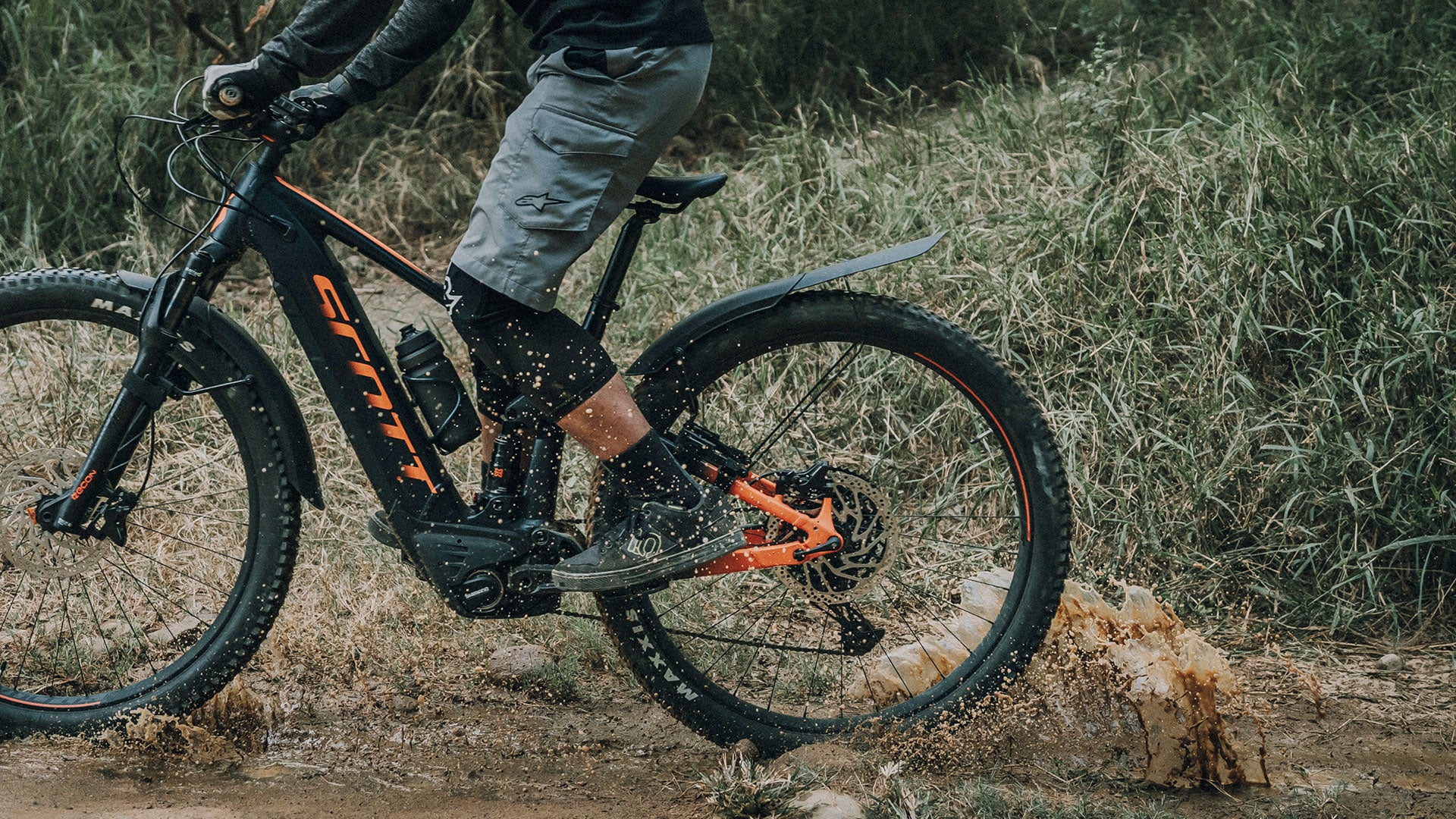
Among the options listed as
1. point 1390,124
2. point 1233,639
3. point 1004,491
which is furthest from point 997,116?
point 1233,639

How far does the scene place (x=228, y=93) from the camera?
8.69 ft

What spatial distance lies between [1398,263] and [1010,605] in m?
2.35

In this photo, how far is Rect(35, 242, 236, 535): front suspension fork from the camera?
2.83m

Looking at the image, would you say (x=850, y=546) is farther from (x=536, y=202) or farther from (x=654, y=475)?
(x=536, y=202)

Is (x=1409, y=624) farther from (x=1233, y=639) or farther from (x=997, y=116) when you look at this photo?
(x=997, y=116)

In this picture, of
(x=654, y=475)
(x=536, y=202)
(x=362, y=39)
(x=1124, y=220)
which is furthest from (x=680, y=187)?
(x=1124, y=220)

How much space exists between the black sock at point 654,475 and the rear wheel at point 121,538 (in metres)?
0.81

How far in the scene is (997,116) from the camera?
566cm

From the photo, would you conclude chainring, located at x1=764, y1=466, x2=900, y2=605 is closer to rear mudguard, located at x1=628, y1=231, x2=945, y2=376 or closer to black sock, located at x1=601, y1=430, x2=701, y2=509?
black sock, located at x1=601, y1=430, x2=701, y2=509

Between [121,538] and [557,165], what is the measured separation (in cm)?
140

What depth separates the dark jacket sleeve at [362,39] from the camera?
267cm

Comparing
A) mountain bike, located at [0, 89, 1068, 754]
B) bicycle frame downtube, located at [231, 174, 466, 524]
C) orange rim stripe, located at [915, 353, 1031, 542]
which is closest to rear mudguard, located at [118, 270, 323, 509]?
mountain bike, located at [0, 89, 1068, 754]

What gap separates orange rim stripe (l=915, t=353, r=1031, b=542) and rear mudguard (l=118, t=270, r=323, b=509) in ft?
4.82

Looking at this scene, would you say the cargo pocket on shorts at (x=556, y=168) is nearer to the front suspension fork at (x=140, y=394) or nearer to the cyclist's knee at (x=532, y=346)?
the cyclist's knee at (x=532, y=346)
